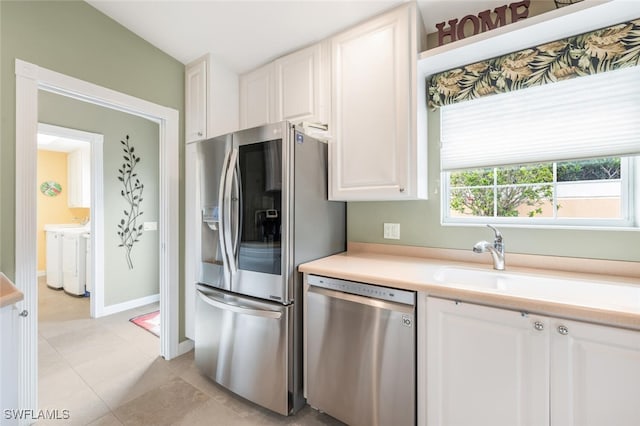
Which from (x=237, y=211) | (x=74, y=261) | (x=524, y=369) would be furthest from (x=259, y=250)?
(x=74, y=261)

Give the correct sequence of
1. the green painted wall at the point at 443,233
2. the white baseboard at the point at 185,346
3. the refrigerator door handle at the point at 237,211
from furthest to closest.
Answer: the white baseboard at the point at 185,346 → the refrigerator door handle at the point at 237,211 → the green painted wall at the point at 443,233

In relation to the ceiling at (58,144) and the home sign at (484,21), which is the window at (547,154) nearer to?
the home sign at (484,21)

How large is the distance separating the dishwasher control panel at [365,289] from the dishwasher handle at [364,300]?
2 cm

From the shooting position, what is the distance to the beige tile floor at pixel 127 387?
5.46ft

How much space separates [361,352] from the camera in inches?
56.1

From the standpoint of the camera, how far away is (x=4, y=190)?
1578 mm

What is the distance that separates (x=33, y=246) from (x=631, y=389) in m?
2.89

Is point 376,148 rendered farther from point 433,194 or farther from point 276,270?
point 276,270

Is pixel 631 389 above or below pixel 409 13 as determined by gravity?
below

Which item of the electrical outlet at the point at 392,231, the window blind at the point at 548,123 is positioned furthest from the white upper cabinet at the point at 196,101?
the window blind at the point at 548,123

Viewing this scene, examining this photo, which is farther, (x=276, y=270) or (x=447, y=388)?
(x=276, y=270)

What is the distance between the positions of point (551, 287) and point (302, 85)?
77.7 inches

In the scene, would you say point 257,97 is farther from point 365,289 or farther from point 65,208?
point 65,208

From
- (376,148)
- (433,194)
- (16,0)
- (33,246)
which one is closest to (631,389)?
(433,194)
